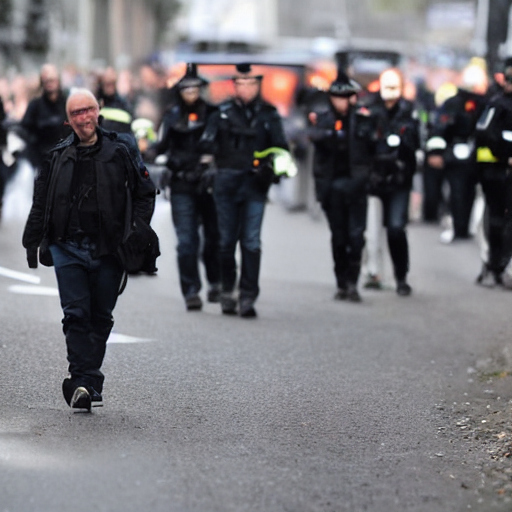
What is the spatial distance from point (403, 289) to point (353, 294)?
693 mm

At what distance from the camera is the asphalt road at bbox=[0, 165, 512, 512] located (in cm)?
654

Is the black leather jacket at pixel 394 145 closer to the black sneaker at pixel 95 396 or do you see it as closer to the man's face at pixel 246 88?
the man's face at pixel 246 88

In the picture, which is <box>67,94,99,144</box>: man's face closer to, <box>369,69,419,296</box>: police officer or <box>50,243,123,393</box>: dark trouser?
<box>50,243,123,393</box>: dark trouser

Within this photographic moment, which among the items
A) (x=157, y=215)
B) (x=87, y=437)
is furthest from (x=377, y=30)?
(x=87, y=437)

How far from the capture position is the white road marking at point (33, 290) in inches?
510

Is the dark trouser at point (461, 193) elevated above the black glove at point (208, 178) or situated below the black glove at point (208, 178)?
below

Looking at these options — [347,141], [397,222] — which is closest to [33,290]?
[347,141]

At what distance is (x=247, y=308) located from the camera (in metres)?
12.0

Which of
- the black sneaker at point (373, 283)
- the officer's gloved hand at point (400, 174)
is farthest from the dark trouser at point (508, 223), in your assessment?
the black sneaker at point (373, 283)

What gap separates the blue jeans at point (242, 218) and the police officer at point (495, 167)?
195 cm

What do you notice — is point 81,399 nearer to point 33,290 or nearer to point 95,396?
A: point 95,396

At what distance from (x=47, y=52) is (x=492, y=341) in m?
35.3

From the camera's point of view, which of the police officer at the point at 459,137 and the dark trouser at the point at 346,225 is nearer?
the dark trouser at the point at 346,225

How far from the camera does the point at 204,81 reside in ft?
40.3
